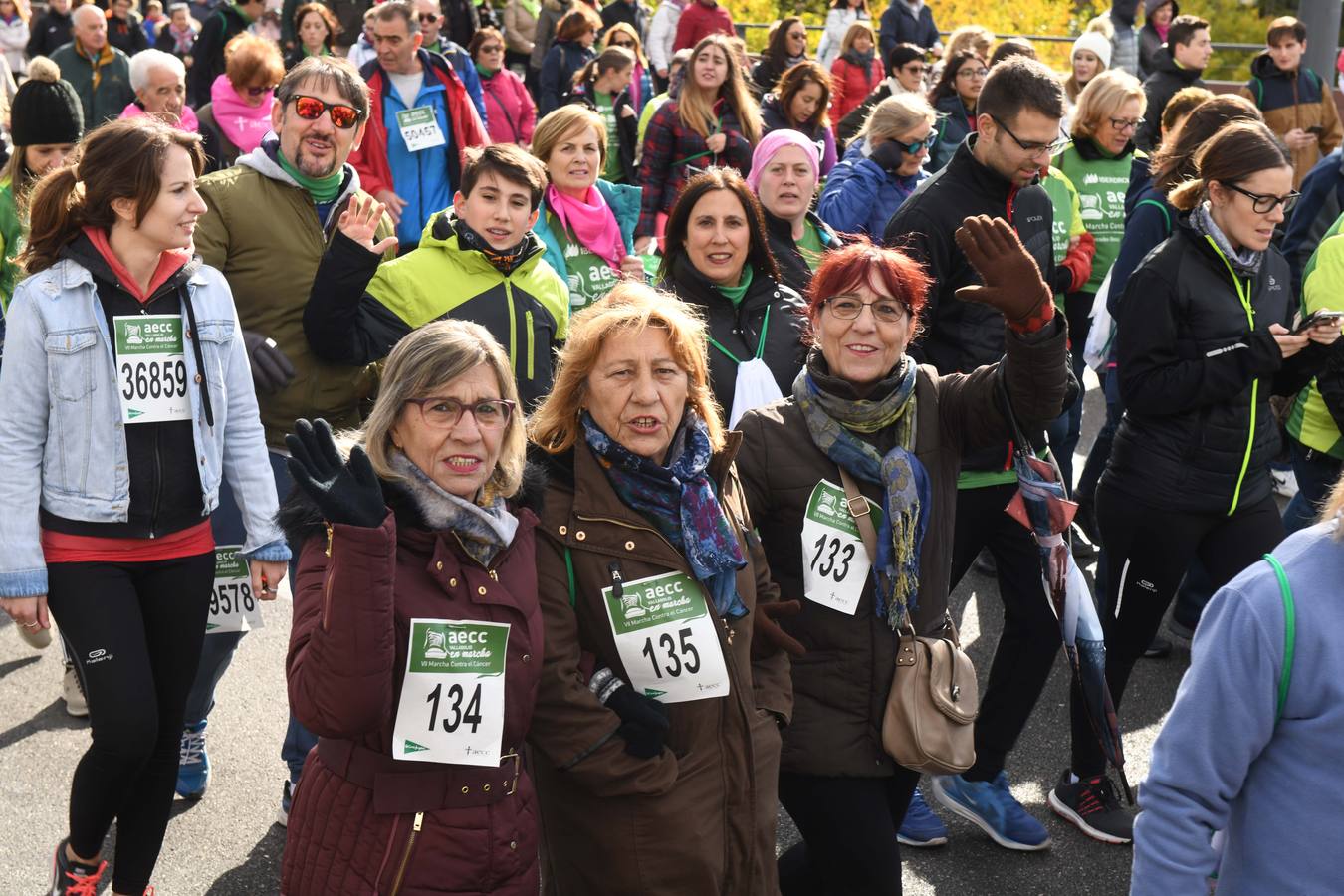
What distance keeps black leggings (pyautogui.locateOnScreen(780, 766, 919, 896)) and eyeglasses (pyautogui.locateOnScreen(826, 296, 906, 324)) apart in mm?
1141

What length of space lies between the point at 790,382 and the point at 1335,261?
213cm

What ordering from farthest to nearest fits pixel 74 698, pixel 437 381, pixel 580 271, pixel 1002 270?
pixel 580 271, pixel 74 698, pixel 1002 270, pixel 437 381

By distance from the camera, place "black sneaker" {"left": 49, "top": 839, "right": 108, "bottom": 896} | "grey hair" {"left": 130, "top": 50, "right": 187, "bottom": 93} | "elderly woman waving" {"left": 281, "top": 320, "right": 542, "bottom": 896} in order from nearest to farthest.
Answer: "elderly woman waving" {"left": 281, "top": 320, "right": 542, "bottom": 896} < "black sneaker" {"left": 49, "top": 839, "right": 108, "bottom": 896} < "grey hair" {"left": 130, "top": 50, "right": 187, "bottom": 93}

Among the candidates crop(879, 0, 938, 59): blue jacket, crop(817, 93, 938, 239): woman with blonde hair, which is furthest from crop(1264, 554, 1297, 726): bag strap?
crop(879, 0, 938, 59): blue jacket

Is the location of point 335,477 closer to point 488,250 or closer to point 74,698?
point 488,250

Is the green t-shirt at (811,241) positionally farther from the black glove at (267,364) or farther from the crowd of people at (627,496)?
the black glove at (267,364)

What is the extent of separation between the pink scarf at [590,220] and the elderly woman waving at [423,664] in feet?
9.25

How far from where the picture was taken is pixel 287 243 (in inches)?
185

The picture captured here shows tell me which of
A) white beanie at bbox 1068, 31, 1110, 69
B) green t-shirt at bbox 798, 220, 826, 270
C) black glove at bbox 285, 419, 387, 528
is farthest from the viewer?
white beanie at bbox 1068, 31, 1110, 69

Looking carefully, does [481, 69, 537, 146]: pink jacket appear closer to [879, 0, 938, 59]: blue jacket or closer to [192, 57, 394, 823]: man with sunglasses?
[879, 0, 938, 59]: blue jacket

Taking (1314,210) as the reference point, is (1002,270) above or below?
above

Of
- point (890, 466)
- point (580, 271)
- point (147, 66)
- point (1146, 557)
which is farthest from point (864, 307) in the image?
point (147, 66)

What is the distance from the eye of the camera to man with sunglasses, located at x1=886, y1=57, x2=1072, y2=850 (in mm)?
4617

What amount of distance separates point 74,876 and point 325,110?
239 cm
